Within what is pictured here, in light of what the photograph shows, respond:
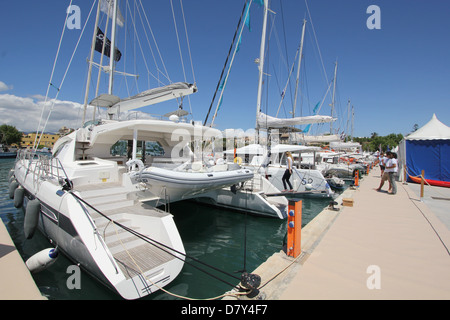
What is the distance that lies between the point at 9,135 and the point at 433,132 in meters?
86.3

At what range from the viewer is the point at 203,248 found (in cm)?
586

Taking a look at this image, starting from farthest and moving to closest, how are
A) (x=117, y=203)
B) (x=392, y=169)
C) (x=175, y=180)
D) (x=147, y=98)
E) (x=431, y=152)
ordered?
(x=431, y=152), (x=392, y=169), (x=147, y=98), (x=117, y=203), (x=175, y=180)

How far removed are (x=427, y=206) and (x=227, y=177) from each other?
752 centimetres

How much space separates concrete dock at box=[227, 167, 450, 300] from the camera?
10.1 ft

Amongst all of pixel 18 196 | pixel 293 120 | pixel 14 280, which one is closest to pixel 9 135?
pixel 18 196

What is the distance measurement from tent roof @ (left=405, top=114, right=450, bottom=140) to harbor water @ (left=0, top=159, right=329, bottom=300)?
326 inches

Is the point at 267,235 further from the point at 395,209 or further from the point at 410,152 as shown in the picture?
the point at 410,152

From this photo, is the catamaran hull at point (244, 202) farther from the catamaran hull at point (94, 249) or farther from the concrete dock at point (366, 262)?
the catamaran hull at point (94, 249)

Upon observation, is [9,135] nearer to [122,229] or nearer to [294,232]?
[122,229]

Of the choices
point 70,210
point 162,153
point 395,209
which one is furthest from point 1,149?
point 395,209

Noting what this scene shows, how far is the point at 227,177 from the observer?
5.84 m
